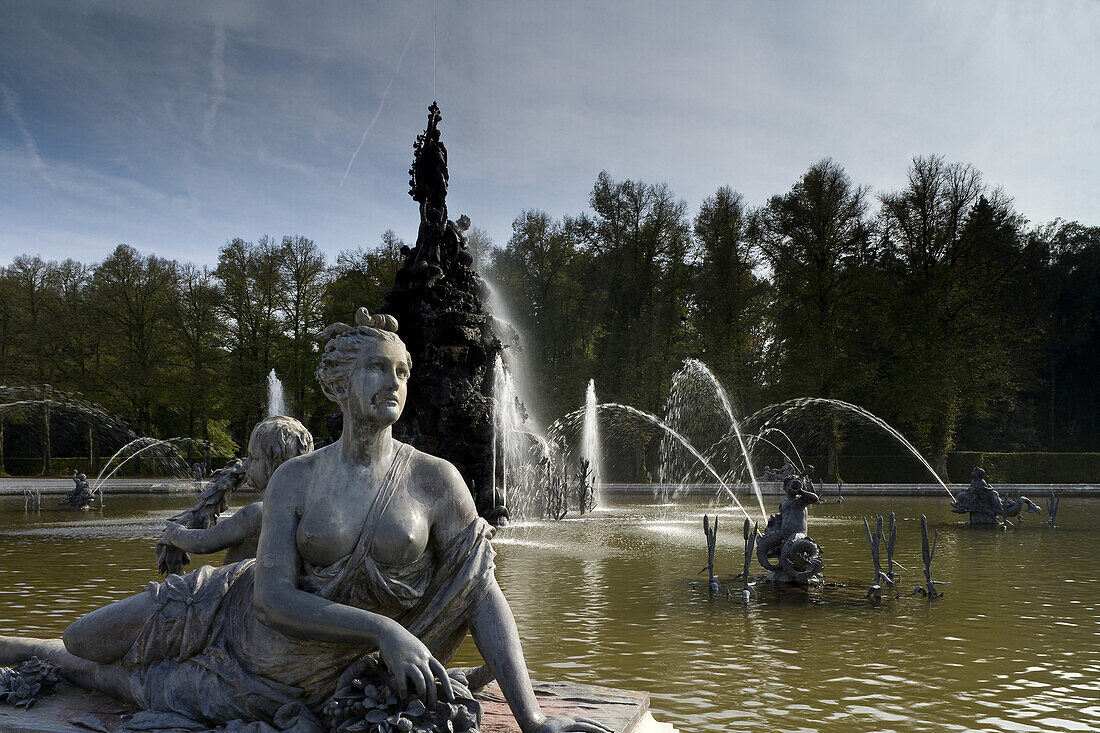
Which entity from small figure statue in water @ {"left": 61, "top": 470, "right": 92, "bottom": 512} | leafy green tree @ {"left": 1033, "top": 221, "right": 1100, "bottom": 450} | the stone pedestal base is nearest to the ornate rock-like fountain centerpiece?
small figure statue in water @ {"left": 61, "top": 470, "right": 92, "bottom": 512}

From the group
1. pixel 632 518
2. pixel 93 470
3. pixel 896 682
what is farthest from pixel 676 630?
pixel 93 470

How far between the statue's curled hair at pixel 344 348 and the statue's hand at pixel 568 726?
1.49m

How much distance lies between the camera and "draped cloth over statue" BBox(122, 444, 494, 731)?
3.23 m

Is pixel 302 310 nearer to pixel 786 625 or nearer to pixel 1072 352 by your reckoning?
pixel 786 625

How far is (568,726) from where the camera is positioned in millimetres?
3107

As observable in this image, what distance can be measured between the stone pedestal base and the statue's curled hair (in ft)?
4.96

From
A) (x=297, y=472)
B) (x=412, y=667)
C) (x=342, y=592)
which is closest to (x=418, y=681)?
(x=412, y=667)

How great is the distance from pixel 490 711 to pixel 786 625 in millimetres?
6081

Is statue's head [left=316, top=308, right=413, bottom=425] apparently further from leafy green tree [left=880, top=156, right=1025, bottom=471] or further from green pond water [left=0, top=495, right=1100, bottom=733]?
leafy green tree [left=880, top=156, right=1025, bottom=471]

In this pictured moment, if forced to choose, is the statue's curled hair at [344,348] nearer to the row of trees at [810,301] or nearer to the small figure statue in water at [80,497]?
the small figure statue in water at [80,497]

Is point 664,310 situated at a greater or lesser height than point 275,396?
greater

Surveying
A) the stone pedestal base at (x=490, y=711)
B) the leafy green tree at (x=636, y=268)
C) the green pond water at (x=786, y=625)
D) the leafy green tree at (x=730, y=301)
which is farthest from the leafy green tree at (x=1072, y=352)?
the stone pedestal base at (x=490, y=711)

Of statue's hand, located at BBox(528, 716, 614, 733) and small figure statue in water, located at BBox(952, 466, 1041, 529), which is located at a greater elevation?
statue's hand, located at BBox(528, 716, 614, 733)

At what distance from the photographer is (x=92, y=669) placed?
366 cm
